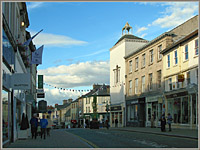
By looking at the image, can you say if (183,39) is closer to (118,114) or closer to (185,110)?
(185,110)

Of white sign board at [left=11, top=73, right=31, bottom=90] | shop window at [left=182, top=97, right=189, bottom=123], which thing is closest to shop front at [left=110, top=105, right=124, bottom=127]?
shop window at [left=182, top=97, right=189, bottom=123]

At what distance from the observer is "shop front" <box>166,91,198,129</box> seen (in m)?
28.4

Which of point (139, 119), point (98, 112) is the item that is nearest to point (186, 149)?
point (139, 119)

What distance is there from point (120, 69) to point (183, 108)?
2065 centimetres

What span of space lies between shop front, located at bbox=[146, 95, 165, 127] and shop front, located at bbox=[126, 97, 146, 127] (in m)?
1.75

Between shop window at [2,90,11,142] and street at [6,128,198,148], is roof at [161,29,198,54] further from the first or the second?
shop window at [2,90,11,142]

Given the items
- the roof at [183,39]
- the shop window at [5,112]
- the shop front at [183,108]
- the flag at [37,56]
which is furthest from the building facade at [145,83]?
the shop window at [5,112]

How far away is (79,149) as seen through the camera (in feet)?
42.5

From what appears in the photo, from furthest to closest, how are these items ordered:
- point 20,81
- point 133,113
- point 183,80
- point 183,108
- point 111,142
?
point 133,113, point 183,108, point 183,80, point 111,142, point 20,81

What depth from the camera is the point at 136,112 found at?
4372cm

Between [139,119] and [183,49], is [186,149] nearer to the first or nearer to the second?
[183,49]

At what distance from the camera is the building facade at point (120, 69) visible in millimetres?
49000

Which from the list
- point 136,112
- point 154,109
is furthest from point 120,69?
point 154,109

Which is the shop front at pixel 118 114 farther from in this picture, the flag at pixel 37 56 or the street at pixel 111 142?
the street at pixel 111 142
